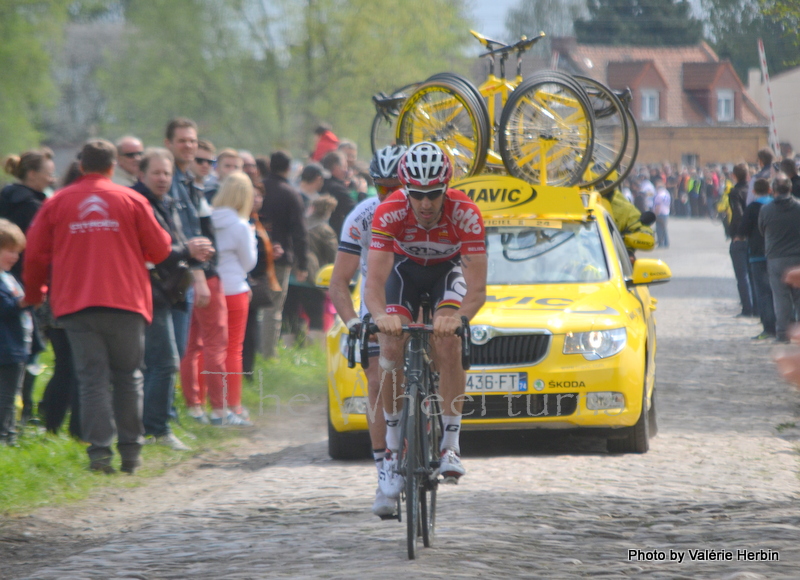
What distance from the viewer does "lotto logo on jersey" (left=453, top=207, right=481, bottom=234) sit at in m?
6.20

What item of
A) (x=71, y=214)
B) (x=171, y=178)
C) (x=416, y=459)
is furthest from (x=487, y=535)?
(x=171, y=178)

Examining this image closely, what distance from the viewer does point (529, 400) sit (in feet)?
27.3

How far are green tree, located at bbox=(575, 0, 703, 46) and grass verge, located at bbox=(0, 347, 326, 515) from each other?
3084 inches

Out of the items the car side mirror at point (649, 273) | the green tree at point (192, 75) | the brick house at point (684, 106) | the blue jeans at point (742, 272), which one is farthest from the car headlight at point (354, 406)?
the brick house at point (684, 106)

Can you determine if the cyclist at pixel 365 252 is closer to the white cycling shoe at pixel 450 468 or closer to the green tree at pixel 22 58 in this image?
the white cycling shoe at pixel 450 468

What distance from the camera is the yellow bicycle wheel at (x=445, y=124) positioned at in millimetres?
10148

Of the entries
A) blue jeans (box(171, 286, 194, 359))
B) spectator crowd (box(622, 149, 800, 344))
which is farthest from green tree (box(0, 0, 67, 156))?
blue jeans (box(171, 286, 194, 359))

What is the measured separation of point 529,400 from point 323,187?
26.0 ft

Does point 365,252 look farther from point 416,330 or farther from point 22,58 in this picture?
point 22,58

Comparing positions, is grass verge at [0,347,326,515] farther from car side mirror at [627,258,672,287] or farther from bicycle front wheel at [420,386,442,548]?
car side mirror at [627,258,672,287]

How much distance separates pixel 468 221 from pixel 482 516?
166 cm

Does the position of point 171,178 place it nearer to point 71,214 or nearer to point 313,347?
point 71,214

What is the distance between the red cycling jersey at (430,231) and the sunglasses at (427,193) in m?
0.16

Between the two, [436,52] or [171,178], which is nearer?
[171,178]
